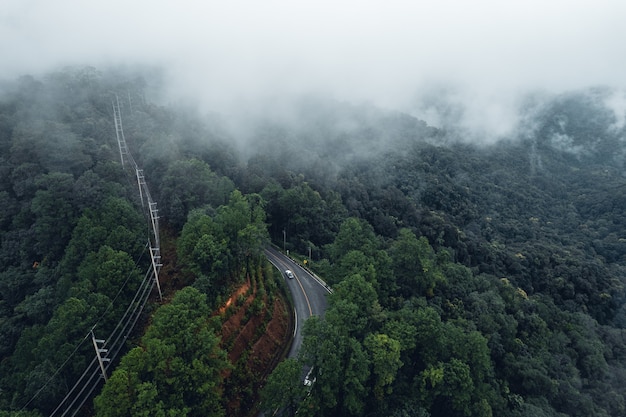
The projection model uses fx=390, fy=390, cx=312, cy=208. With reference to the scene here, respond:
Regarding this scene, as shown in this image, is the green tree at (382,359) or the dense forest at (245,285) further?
the green tree at (382,359)

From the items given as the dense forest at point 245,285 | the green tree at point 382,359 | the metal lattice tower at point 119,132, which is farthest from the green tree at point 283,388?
the metal lattice tower at point 119,132

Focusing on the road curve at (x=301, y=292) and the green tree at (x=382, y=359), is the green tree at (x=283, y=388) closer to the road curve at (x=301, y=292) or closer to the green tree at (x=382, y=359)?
the green tree at (x=382, y=359)

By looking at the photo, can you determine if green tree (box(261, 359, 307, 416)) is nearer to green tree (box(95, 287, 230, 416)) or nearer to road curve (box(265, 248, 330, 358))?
green tree (box(95, 287, 230, 416))

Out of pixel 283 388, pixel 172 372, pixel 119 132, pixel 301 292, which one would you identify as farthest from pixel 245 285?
pixel 119 132

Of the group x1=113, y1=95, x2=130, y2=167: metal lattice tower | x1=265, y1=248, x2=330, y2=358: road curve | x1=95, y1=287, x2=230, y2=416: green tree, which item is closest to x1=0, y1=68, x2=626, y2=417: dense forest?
x1=95, y1=287, x2=230, y2=416: green tree

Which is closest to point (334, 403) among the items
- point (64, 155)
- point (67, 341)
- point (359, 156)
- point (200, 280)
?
point (200, 280)

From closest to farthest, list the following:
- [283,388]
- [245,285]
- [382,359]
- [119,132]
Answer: [283,388], [382,359], [245,285], [119,132]

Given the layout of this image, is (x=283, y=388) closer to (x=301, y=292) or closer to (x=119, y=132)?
(x=301, y=292)
